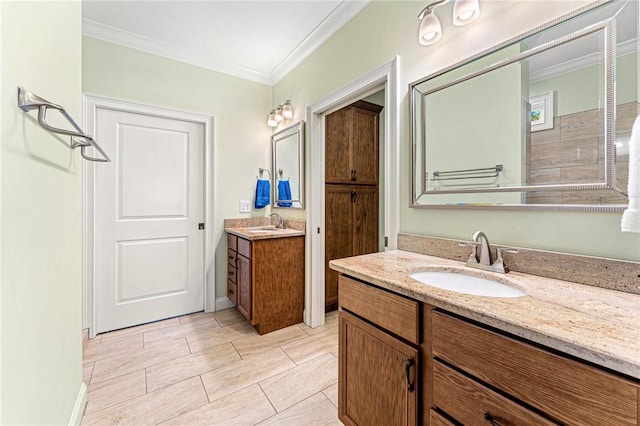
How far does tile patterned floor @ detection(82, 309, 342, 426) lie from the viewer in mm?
1427

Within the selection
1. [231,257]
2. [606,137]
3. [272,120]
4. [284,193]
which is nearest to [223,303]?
[231,257]

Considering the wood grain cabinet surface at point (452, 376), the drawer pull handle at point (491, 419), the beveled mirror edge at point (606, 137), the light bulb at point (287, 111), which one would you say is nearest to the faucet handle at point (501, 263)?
the beveled mirror edge at point (606, 137)

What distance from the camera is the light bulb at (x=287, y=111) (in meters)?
2.65

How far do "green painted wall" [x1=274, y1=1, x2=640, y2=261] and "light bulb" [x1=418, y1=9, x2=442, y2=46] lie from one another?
76 mm

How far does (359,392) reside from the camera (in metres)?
1.16

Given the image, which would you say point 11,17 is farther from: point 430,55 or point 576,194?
point 576,194

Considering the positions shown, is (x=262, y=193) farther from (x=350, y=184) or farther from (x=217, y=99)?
(x=217, y=99)

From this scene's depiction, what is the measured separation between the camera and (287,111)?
8.70ft

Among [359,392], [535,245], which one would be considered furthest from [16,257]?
[535,245]

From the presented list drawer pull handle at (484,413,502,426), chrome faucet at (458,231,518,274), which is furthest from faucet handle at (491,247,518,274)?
drawer pull handle at (484,413,502,426)

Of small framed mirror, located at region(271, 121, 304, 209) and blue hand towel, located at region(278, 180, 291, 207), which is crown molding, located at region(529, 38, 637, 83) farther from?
blue hand towel, located at region(278, 180, 291, 207)

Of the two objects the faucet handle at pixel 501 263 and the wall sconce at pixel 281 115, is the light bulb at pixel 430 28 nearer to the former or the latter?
the faucet handle at pixel 501 263

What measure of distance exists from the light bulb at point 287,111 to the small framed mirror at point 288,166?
3.7 inches

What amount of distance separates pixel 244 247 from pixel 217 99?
1.58 m
